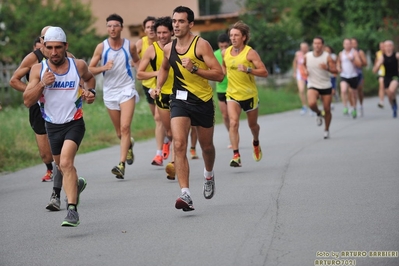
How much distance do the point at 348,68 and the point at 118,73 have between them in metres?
12.5

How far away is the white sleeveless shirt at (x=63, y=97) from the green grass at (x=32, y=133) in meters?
5.96

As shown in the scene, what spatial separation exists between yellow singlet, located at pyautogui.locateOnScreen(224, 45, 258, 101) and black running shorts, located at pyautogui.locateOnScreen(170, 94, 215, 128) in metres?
3.83

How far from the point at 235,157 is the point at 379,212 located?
15.0ft

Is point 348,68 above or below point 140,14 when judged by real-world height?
above

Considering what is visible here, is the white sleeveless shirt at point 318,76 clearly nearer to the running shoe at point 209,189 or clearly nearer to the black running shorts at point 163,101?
the black running shorts at point 163,101

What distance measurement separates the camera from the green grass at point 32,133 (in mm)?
16000

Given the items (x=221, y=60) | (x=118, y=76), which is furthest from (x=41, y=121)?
(x=221, y=60)

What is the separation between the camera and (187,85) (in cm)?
965

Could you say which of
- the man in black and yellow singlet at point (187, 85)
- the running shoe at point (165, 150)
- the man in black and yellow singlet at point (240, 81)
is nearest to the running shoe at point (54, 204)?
the man in black and yellow singlet at point (187, 85)

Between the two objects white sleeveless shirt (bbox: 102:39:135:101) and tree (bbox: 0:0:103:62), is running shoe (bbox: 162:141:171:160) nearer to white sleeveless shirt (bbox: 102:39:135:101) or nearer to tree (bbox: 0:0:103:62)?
white sleeveless shirt (bbox: 102:39:135:101)

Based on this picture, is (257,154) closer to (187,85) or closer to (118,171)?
(118,171)

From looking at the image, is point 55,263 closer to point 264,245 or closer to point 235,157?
point 264,245

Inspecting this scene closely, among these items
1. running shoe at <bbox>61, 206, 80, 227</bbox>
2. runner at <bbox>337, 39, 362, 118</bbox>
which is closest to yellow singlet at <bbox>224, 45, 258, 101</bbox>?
running shoe at <bbox>61, 206, 80, 227</bbox>

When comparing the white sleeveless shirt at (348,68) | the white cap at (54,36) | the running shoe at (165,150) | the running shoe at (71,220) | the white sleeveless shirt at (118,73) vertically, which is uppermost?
the white cap at (54,36)
